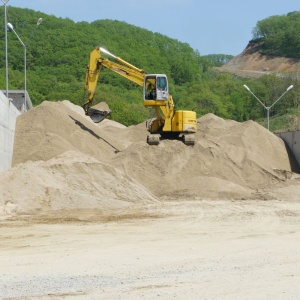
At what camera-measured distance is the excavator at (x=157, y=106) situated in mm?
34094

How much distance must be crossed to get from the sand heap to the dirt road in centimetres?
207

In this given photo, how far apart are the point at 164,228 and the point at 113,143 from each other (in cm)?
2227

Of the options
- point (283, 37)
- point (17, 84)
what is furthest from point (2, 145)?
point (283, 37)

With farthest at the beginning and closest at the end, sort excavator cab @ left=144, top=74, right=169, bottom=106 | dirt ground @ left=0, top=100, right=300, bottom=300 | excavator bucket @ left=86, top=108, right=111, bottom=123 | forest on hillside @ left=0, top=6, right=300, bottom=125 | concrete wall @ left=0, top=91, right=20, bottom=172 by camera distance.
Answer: forest on hillside @ left=0, top=6, right=300, bottom=125 → excavator bucket @ left=86, top=108, right=111, bottom=123 → excavator cab @ left=144, top=74, right=169, bottom=106 → concrete wall @ left=0, top=91, right=20, bottom=172 → dirt ground @ left=0, top=100, right=300, bottom=300

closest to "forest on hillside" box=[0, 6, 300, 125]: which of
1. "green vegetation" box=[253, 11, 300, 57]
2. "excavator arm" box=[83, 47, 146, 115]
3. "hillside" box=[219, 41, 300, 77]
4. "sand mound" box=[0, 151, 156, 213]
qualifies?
"hillside" box=[219, 41, 300, 77]

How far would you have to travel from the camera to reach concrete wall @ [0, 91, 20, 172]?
28609 millimetres

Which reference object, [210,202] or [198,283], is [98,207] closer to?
[210,202]

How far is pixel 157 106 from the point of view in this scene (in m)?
35.2

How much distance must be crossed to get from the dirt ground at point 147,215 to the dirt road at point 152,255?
26mm

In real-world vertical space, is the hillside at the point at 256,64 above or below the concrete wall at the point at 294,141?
above

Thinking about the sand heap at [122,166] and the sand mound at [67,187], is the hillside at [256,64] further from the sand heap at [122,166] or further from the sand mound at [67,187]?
the sand mound at [67,187]

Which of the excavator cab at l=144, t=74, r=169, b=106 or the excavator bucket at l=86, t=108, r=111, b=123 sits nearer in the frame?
the excavator cab at l=144, t=74, r=169, b=106

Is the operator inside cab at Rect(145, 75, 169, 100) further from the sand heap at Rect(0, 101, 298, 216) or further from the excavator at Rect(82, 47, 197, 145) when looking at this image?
the sand heap at Rect(0, 101, 298, 216)

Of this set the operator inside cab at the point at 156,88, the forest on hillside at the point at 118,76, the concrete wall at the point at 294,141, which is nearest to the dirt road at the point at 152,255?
the operator inside cab at the point at 156,88
